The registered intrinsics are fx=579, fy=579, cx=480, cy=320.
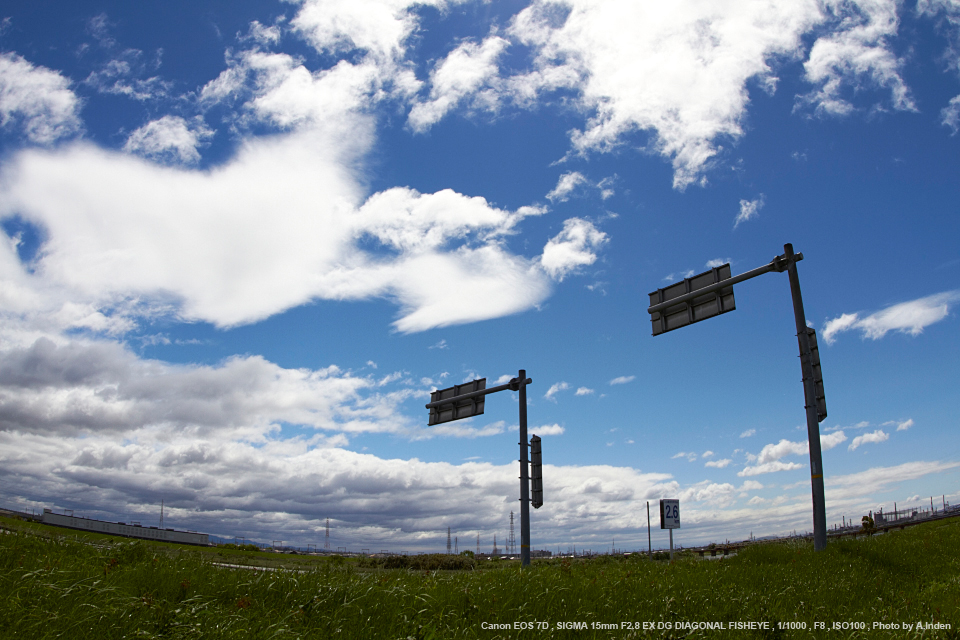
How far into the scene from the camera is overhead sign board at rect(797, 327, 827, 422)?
1370 cm

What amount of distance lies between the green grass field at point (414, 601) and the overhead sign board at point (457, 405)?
36.1 ft

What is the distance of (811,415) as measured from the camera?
1367 cm

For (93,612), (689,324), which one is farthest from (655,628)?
(689,324)

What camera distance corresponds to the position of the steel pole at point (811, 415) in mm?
13172

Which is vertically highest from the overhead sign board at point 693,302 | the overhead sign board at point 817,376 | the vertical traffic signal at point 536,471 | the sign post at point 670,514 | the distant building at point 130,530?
the overhead sign board at point 693,302

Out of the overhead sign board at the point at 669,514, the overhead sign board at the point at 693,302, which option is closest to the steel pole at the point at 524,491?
the overhead sign board at the point at 669,514

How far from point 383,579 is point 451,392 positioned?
13.3 meters

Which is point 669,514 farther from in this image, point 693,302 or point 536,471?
point 693,302

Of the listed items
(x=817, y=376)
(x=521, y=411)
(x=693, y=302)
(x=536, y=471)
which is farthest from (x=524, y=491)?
(x=817, y=376)

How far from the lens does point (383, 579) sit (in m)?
8.49

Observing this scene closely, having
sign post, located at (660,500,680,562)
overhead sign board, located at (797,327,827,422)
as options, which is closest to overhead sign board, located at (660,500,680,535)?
sign post, located at (660,500,680,562)

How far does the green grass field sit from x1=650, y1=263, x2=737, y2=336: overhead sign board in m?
6.30

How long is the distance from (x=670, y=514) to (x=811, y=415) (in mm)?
7091

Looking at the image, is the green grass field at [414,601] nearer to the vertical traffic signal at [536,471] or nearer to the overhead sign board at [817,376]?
the overhead sign board at [817,376]
